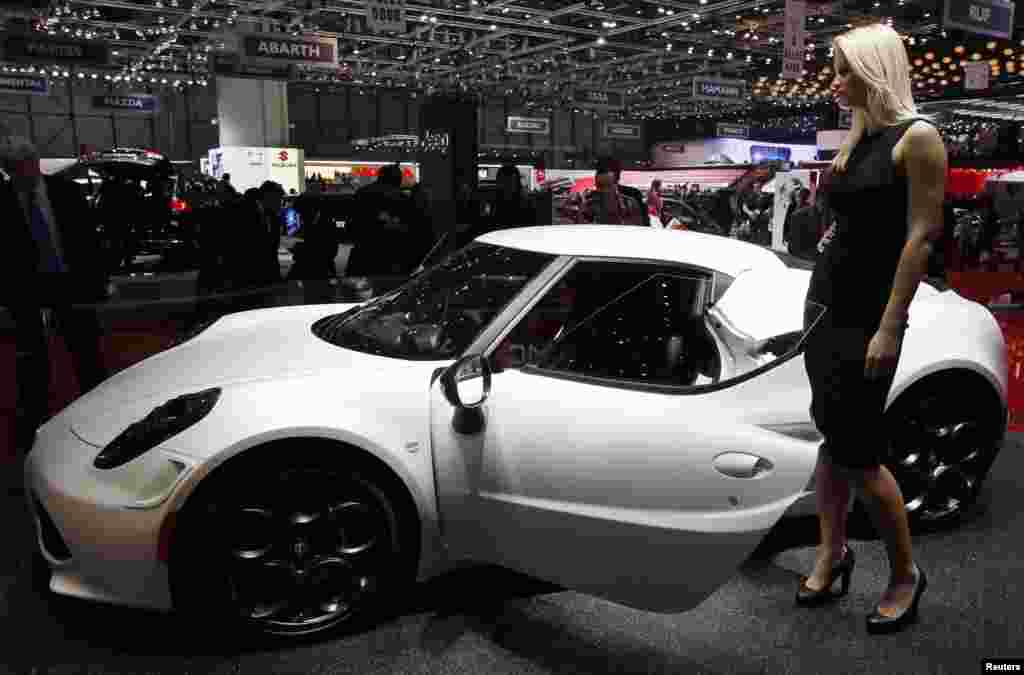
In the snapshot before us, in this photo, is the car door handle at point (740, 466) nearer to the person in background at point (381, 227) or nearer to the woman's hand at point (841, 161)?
the woman's hand at point (841, 161)

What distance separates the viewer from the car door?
85.1 inches

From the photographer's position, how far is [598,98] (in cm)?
3084

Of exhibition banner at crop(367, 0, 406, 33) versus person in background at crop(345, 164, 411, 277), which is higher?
exhibition banner at crop(367, 0, 406, 33)

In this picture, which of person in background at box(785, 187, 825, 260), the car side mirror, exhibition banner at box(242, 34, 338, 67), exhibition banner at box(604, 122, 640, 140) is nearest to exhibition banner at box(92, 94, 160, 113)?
exhibition banner at box(242, 34, 338, 67)

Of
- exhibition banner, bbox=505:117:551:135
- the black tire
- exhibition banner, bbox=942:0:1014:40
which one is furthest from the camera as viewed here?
exhibition banner, bbox=505:117:551:135

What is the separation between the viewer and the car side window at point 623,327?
2.55 meters

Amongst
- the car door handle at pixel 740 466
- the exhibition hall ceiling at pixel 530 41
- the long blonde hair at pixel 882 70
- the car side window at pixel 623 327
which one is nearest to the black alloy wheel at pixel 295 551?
the car side window at pixel 623 327

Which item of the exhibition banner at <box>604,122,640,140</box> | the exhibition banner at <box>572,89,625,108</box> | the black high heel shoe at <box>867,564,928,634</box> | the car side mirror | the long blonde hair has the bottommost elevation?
the black high heel shoe at <box>867,564,928,634</box>

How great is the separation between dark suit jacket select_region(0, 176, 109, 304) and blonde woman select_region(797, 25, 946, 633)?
3.81 m

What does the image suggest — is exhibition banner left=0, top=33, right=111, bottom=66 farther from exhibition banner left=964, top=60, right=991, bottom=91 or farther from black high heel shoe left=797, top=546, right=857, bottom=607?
exhibition banner left=964, top=60, right=991, bottom=91

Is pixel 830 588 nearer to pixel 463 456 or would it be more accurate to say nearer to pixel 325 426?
pixel 463 456

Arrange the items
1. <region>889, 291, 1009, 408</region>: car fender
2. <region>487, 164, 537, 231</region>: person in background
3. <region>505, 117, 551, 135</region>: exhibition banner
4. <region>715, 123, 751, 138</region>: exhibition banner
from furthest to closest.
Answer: <region>715, 123, 751, 138</region>: exhibition banner < <region>505, 117, 551, 135</region>: exhibition banner < <region>487, 164, 537, 231</region>: person in background < <region>889, 291, 1009, 408</region>: car fender

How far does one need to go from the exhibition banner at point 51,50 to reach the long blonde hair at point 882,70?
1580cm

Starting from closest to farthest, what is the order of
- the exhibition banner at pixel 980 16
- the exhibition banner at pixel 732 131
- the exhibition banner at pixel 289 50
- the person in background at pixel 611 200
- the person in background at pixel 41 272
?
the person in background at pixel 41 272 → the person in background at pixel 611 200 → the exhibition banner at pixel 980 16 → the exhibition banner at pixel 289 50 → the exhibition banner at pixel 732 131
